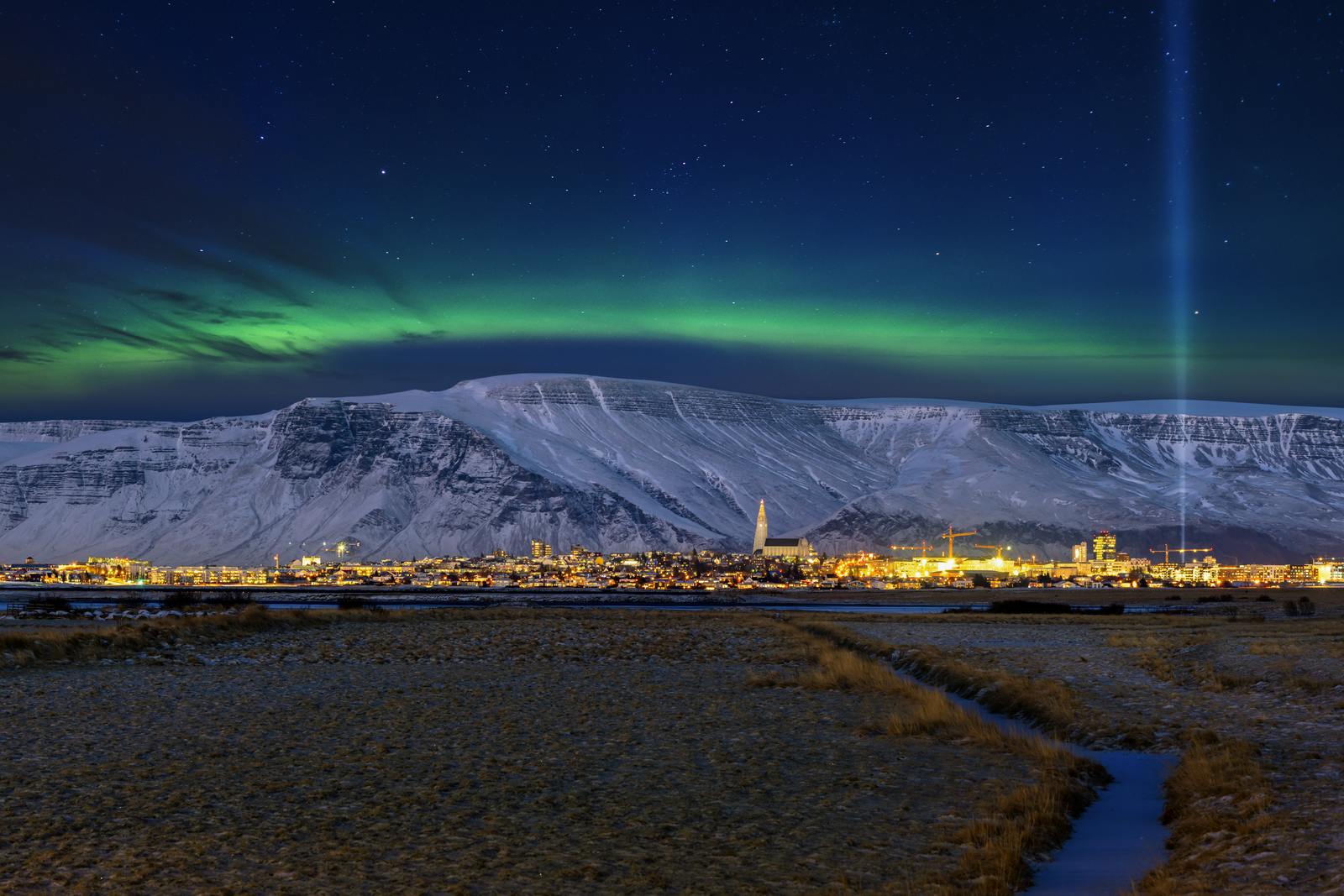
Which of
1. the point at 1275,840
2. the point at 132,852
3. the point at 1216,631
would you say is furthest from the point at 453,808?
the point at 1216,631

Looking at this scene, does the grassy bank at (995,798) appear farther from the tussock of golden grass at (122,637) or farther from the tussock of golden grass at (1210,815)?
the tussock of golden grass at (122,637)

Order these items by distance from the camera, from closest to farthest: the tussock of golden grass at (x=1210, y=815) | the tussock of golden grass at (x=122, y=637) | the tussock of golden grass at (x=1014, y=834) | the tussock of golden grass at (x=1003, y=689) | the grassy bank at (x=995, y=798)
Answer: the tussock of golden grass at (x=1014, y=834) → the tussock of golden grass at (x=1210, y=815) → the grassy bank at (x=995, y=798) → the tussock of golden grass at (x=1003, y=689) → the tussock of golden grass at (x=122, y=637)

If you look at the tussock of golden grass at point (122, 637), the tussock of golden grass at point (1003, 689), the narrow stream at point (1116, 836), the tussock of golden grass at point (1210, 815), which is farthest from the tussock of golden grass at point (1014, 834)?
the tussock of golden grass at point (122, 637)

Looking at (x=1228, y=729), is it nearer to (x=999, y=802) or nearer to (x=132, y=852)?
(x=999, y=802)

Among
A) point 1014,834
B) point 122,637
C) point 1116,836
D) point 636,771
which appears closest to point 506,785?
point 636,771

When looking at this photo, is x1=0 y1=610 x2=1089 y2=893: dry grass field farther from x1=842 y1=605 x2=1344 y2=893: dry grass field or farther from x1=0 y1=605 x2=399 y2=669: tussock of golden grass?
x1=0 y1=605 x2=399 y2=669: tussock of golden grass

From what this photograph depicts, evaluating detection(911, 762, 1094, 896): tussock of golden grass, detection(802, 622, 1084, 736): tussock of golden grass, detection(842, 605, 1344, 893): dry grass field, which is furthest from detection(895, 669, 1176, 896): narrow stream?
detection(802, 622, 1084, 736): tussock of golden grass
